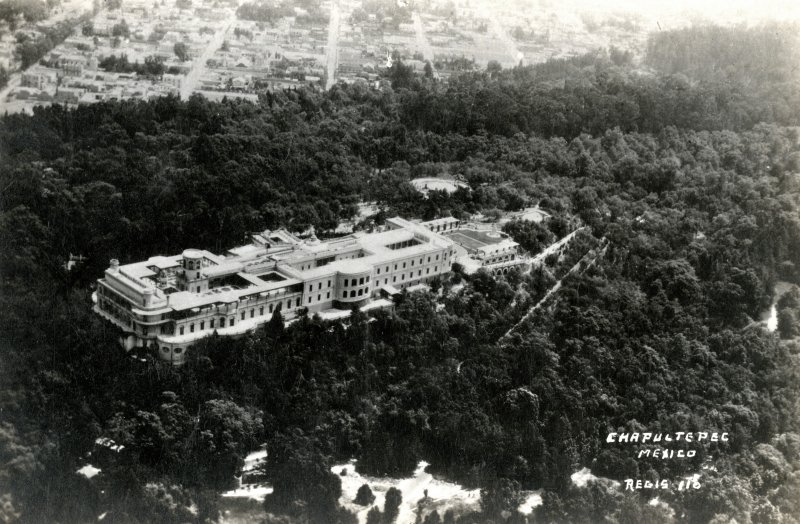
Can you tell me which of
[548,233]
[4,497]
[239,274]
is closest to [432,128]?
[548,233]

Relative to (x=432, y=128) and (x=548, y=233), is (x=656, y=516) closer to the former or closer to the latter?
(x=548, y=233)

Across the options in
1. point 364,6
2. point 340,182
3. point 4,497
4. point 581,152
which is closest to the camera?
point 4,497

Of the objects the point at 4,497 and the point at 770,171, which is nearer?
the point at 4,497

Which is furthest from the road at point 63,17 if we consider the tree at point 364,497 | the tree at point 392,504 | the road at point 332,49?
the tree at point 392,504

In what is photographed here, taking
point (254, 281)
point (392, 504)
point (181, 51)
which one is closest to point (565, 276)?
point (254, 281)

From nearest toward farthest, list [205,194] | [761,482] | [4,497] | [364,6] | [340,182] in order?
[4,497]
[761,482]
[205,194]
[340,182]
[364,6]

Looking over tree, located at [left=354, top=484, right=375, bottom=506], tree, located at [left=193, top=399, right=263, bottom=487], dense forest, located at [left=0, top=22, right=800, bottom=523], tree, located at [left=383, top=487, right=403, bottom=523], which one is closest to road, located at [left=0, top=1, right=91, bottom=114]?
dense forest, located at [left=0, top=22, right=800, bottom=523]

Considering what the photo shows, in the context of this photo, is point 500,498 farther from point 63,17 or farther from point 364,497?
point 63,17
